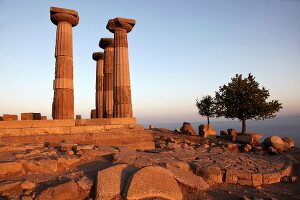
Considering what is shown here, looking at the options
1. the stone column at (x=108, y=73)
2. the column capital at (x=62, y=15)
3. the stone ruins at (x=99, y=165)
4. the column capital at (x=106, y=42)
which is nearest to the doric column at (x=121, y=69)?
the stone ruins at (x=99, y=165)

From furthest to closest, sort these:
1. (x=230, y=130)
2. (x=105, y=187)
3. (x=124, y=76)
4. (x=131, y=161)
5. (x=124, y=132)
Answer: (x=230, y=130) → (x=124, y=76) → (x=124, y=132) → (x=131, y=161) → (x=105, y=187)

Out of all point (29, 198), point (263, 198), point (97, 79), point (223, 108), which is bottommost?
point (263, 198)

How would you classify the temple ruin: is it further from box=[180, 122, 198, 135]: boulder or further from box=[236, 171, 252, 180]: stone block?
box=[180, 122, 198, 135]: boulder

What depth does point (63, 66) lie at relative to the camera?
14.1m

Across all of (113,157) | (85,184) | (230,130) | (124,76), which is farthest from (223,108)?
(85,184)

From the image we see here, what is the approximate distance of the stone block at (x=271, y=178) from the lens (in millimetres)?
7660

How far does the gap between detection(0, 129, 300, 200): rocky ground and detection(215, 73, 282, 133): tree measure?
20367 millimetres

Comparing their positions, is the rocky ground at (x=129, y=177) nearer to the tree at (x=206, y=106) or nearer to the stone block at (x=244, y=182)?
the stone block at (x=244, y=182)

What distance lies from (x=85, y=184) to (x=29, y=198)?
1132 millimetres

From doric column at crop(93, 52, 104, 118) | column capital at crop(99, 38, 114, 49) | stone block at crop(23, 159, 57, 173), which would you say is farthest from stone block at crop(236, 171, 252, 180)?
doric column at crop(93, 52, 104, 118)

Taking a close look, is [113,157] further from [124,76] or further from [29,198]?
[124,76]

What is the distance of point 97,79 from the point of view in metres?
22.9

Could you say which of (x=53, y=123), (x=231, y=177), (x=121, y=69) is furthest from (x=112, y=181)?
(x=121, y=69)

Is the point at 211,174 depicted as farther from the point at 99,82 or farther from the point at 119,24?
the point at 99,82
